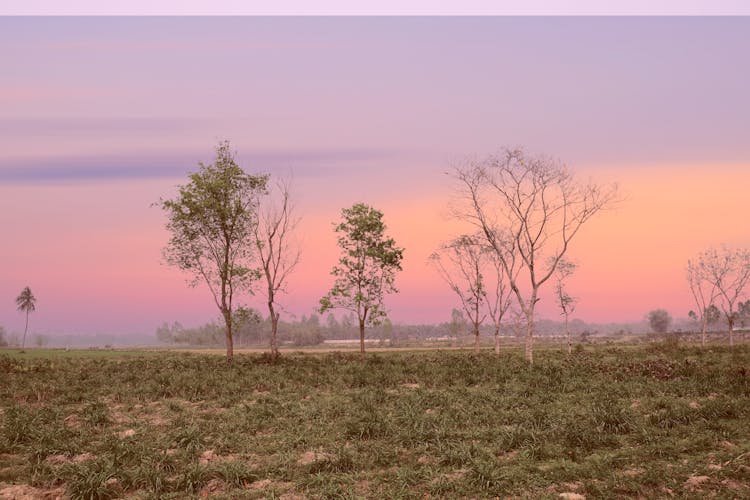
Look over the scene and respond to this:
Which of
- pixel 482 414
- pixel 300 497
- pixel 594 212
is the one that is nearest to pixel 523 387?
pixel 482 414

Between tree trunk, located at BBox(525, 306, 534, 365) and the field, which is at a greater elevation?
tree trunk, located at BBox(525, 306, 534, 365)

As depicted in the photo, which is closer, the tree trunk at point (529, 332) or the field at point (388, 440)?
the field at point (388, 440)

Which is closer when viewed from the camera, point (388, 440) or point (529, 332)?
point (388, 440)

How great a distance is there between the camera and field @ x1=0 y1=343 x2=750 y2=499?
33.8 ft

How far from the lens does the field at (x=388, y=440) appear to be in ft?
33.8

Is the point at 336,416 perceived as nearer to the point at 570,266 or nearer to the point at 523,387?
the point at 523,387

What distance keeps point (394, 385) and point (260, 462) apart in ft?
37.2

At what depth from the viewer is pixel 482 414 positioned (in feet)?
51.8

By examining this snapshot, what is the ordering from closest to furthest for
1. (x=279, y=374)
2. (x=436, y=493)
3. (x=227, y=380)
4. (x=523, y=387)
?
(x=436, y=493), (x=523, y=387), (x=227, y=380), (x=279, y=374)

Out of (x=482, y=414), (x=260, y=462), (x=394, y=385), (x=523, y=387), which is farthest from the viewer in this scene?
(x=394, y=385)

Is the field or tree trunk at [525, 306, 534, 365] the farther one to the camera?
tree trunk at [525, 306, 534, 365]

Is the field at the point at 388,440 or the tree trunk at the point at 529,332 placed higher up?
the tree trunk at the point at 529,332

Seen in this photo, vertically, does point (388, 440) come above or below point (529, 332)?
below

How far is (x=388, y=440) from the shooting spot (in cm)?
1323
